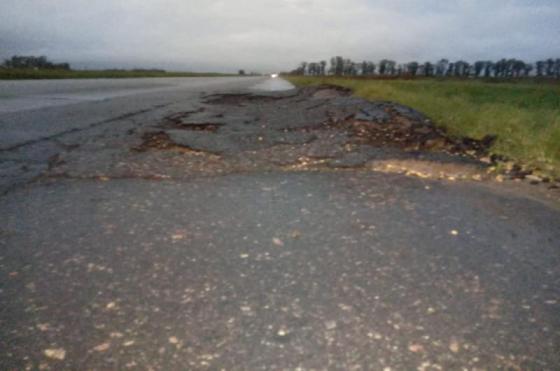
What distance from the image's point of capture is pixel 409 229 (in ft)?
9.76

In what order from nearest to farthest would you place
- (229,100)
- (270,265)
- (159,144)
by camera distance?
(270,265) < (159,144) < (229,100)

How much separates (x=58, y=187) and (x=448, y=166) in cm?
434

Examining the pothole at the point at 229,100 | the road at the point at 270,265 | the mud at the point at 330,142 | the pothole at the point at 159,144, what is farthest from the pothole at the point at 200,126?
the pothole at the point at 229,100

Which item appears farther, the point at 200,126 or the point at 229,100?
the point at 229,100

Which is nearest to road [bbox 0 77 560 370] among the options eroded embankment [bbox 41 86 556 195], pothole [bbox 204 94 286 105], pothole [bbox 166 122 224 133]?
eroded embankment [bbox 41 86 556 195]

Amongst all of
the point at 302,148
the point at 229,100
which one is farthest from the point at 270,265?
the point at 229,100

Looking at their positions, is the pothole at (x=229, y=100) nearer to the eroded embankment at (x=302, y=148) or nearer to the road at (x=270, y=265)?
the eroded embankment at (x=302, y=148)

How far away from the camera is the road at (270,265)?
167cm

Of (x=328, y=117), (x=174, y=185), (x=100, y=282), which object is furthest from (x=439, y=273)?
(x=328, y=117)

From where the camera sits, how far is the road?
1671 millimetres

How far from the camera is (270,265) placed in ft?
7.77

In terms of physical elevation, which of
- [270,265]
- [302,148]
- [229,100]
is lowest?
[270,265]

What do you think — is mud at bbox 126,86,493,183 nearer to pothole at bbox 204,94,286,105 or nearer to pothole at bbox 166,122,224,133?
pothole at bbox 166,122,224,133

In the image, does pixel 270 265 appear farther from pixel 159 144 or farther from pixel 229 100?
pixel 229 100
